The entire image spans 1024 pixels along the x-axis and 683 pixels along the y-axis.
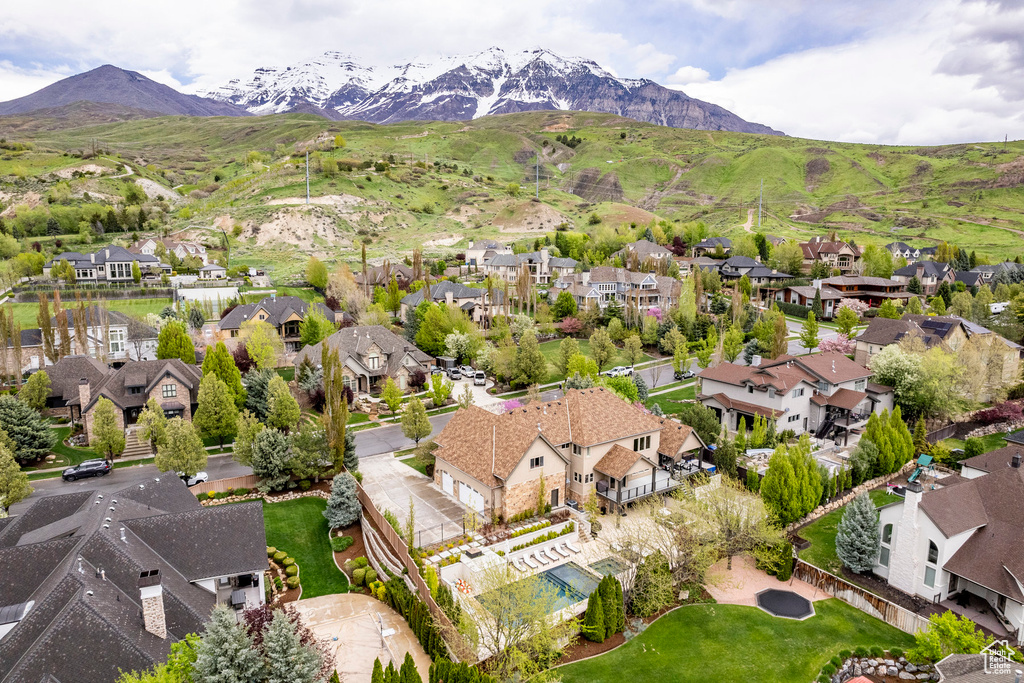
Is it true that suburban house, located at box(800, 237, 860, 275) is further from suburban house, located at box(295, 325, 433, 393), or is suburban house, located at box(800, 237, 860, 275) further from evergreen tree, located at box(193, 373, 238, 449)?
evergreen tree, located at box(193, 373, 238, 449)

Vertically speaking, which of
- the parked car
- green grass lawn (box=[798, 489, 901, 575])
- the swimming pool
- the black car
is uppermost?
the black car

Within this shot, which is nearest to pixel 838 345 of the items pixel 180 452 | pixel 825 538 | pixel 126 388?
pixel 825 538

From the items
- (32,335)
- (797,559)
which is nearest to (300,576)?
(797,559)

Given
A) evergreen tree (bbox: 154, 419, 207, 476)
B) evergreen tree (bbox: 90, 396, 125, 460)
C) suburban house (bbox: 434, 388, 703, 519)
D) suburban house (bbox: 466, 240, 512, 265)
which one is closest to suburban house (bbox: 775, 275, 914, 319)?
suburban house (bbox: 466, 240, 512, 265)

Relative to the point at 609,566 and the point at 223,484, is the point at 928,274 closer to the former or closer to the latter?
the point at 609,566

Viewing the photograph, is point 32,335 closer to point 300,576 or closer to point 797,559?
point 300,576

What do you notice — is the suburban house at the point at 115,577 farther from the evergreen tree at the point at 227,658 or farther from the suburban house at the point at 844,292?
the suburban house at the point at 844,292

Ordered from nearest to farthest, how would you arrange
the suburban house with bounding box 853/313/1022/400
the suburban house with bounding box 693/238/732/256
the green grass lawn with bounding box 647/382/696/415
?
the green grass lawn with bounding box 647/382/696/415, the suburban house with bounding box 853/313/1022/400, the suburban house with bounding box 693/238/732/256
